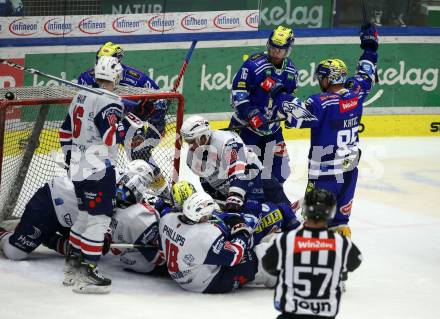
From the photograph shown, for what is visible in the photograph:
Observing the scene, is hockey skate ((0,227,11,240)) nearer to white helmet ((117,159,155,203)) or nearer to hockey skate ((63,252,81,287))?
hockey skate ((63,252,81,287))

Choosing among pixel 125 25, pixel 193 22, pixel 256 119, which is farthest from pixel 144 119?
pixel 193 22

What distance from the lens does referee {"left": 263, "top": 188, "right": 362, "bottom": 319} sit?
5.11m

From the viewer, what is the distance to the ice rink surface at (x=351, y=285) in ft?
21.9

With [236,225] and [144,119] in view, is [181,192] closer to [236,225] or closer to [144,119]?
[236,225]

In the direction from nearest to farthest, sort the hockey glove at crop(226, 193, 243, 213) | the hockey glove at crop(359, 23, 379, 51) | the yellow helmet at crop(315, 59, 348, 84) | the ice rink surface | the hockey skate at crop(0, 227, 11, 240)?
1. the ice rink surface
2. the hockey glove at crop(226, 193, 243, 213)
3. the yellow helmet at crop(315, 59, 348, 84)
4. the hockey skate at crop(0, 227, 11, 240)
5. the hockey glove at crop(359, 23, 379, 51)

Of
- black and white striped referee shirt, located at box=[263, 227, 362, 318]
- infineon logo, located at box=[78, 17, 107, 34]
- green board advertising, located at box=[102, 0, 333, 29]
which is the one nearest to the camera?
black and white striped referee shirt, located at box=[263, 227, 362, 318]

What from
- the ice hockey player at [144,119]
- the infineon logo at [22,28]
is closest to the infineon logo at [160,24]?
the infineon logo at [22,28]

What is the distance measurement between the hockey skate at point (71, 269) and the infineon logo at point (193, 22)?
Answer: 4.60m

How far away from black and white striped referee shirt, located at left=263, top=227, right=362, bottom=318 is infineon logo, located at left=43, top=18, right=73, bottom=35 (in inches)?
229

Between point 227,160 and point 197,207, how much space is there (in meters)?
0.79

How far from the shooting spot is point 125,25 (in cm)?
1091

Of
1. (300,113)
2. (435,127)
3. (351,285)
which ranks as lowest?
(351,285)

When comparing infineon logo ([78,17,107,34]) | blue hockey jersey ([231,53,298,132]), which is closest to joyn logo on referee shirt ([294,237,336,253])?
blue hockey jersey ([231,53,298,132])

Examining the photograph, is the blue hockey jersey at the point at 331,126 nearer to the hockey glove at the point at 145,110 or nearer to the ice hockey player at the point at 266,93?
the ice hockey player at the point at 266,93
